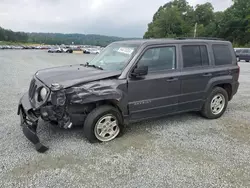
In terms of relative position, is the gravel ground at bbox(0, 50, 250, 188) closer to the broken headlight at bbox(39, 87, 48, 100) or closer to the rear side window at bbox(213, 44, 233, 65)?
the broken headlight at bbox(39, 87, 48, 100)

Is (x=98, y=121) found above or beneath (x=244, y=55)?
beneath

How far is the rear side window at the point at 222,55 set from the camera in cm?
475

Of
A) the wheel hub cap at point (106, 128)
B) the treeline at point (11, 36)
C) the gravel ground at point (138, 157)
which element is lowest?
the gravel ground at point (138, 157)

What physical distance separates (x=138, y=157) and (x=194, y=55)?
248cm

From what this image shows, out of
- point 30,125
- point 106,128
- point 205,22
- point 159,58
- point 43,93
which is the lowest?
point 106,128

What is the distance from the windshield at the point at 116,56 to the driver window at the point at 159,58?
242mm

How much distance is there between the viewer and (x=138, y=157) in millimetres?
3217

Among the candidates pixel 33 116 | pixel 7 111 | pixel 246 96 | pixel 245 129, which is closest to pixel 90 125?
pixel 33 116

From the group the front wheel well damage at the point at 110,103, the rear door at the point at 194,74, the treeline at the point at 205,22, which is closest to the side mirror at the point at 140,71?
the front wheel well damage at the point at 110,103

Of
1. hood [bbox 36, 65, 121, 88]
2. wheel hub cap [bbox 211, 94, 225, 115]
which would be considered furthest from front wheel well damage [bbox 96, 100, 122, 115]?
wheel hub cap [bbox 211, 94, 225, 115]

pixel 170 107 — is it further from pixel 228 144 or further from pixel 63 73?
pixel 63 73

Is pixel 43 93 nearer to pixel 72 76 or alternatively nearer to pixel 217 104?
pixel 72 76

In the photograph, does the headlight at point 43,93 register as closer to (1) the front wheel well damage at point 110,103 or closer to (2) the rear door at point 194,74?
(1) the front wheel well damage at point 110,103

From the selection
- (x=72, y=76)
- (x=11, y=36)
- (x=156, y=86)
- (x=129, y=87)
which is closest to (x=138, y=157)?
(x=129, y=87)
